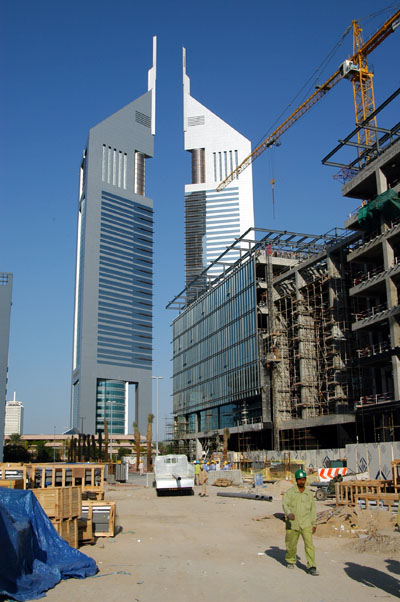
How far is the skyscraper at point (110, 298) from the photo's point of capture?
173 metres

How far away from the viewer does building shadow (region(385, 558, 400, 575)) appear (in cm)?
1002

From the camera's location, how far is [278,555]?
1169 centimetres

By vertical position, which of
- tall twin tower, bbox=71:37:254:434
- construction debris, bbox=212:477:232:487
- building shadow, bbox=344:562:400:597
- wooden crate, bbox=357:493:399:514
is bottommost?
construction debris, bbox=212:477:232:487

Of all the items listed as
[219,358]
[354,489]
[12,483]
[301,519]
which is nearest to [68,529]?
[12,483]

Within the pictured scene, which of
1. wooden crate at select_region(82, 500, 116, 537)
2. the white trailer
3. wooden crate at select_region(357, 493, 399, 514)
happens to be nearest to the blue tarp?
wooden crate at select_region(82, 500, 116, 537)

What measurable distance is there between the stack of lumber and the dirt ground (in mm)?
639

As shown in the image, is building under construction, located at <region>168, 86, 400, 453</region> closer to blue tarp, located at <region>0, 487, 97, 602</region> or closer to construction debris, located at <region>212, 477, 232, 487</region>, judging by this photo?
construction debris, located at <region>212, 477, 232, 487</region>

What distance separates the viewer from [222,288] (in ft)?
255

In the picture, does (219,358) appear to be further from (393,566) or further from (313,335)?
(393,566)

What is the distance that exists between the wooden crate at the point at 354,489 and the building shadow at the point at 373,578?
895 centimetres

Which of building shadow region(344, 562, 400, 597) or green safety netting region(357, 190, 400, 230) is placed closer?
building shadow region(344, 562, 400, 597)

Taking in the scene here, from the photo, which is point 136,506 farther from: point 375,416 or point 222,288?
point 222,288

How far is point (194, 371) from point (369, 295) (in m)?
44.6

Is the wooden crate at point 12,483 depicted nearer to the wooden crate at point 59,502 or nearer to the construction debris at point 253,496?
the wooden crate at point 59,502
